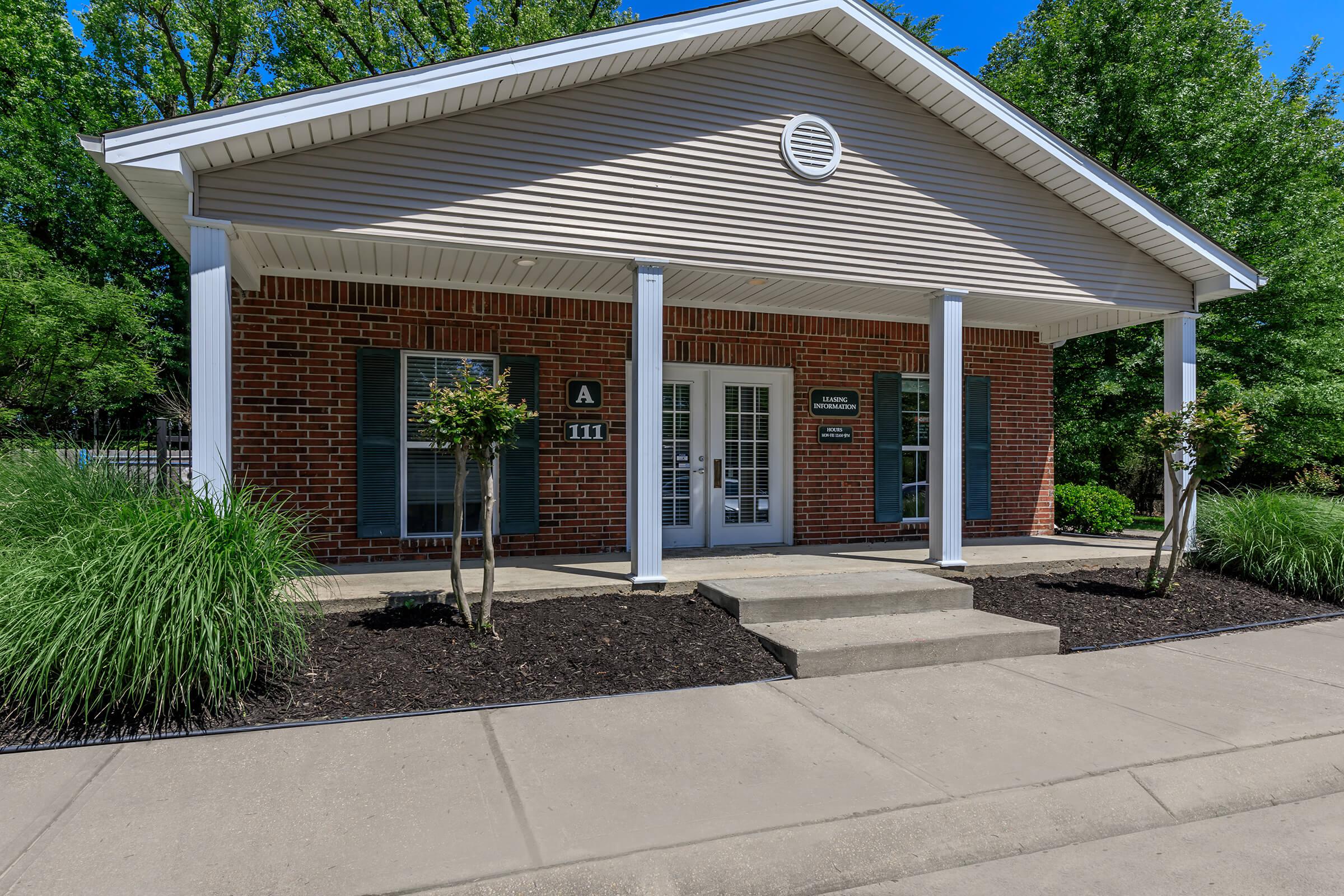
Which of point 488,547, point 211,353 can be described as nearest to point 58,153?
point 211,353

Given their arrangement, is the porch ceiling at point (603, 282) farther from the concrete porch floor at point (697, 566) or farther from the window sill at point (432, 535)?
the concrete porch floor at point (697, 566)

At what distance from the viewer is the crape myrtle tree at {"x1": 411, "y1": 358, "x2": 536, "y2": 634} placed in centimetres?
471

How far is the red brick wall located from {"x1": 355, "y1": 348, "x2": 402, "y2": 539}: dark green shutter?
105 mm

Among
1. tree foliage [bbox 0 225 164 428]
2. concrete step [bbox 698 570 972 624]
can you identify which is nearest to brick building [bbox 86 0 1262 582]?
concrete step [bbox 698 570 972 624]

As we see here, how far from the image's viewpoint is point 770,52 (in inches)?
257

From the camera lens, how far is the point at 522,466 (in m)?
7.75

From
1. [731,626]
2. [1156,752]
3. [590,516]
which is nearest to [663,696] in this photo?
[731,626]

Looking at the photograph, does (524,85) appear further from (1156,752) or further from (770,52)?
(1156,752)

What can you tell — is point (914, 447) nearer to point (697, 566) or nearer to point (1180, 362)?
point (1180, 362)

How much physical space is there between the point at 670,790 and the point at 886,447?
6.85 meters

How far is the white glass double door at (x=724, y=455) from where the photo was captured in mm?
8523

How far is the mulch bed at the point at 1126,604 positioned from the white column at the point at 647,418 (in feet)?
9.48

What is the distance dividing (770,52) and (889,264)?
2.18 meters

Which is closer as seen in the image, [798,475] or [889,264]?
[889,264]
